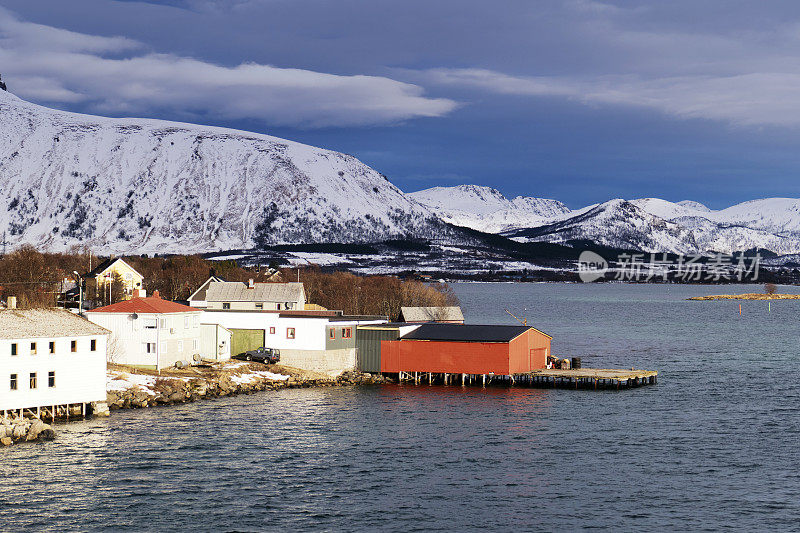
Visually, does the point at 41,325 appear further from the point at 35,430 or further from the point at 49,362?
the point at 35,430

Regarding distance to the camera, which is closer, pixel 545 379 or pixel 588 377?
pixel 588 377

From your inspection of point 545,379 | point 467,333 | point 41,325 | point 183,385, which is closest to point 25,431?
point 41,325

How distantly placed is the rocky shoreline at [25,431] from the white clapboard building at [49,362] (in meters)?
2.95

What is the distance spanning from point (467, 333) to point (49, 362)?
129 feet

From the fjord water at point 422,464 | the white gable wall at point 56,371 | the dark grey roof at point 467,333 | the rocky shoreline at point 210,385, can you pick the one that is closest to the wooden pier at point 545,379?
the fjord water at point 422,464

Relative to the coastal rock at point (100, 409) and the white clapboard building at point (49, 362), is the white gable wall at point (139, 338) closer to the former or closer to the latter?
the white clapboard building at point (49, 362)

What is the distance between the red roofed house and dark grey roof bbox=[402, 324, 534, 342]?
856 inches

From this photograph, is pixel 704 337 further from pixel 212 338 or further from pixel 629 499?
pixel 629 499

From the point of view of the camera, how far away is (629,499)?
1933 inches

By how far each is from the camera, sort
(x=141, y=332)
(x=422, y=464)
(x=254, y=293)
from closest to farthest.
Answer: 1. (x=422, y=464)
2. (x=141, y=332)
3. (x=254, y=293)

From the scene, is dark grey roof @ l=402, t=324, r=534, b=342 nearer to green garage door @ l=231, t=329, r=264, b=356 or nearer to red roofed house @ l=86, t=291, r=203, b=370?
green garage door @ l=231, t=329, r=264, b=356

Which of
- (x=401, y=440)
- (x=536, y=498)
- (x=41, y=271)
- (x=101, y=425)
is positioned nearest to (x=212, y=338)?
→ (x=101, y=425)

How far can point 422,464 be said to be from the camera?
5644 centimetres

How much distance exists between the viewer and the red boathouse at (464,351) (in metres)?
87.6
